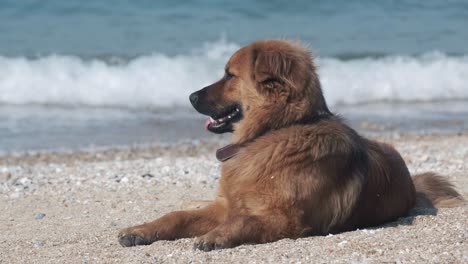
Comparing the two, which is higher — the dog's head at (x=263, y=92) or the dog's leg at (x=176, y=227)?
the dog's head at (x=263, y=92)

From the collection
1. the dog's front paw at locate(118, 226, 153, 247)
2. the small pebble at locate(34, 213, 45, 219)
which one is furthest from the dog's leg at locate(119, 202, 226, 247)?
the small pebble at locate(34, 213, 45, 219)

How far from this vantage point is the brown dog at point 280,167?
5.37 meters

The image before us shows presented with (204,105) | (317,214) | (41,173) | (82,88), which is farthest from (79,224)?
(82,88)

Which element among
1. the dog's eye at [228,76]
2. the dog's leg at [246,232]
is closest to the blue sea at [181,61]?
the dog's eye at [228,76]

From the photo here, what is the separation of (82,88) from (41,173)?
603 centimetres

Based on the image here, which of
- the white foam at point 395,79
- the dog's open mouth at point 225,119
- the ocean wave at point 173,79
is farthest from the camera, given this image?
the white foam at point 395,79

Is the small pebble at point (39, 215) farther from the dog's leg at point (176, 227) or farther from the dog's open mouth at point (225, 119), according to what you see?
the dog's open mouth at point (225, 119)

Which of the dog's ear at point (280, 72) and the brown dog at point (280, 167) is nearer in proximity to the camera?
the brown dog at point (280, 167)

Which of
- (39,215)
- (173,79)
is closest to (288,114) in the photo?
(39,215)

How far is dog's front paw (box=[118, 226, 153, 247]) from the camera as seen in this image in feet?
18.1

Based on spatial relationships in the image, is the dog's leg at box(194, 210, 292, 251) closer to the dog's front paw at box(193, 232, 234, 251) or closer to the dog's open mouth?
the dog's front paw at box(193, 232, 234, 251)

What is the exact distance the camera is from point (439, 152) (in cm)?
1022

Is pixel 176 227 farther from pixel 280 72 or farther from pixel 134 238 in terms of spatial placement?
pixel 280 72

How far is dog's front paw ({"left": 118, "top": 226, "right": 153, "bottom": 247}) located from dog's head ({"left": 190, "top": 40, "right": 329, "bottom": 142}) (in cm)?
94
